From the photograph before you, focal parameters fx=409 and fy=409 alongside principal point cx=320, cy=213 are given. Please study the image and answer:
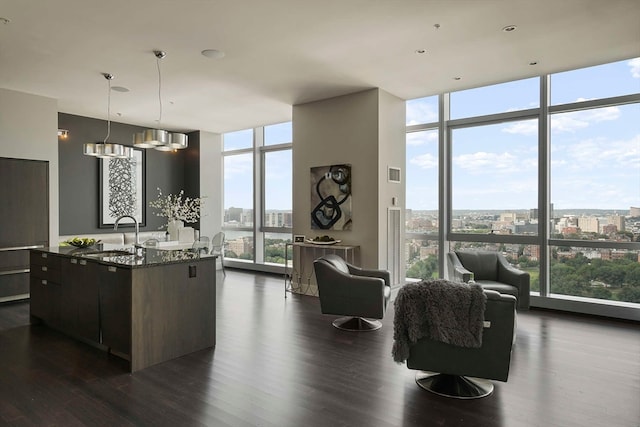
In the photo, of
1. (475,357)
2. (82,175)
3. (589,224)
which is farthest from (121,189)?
(589,224)

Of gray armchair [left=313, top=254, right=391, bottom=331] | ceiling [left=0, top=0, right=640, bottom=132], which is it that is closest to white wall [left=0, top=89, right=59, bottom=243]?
ceiling [left=0, top=0, right=640, bottom=132]

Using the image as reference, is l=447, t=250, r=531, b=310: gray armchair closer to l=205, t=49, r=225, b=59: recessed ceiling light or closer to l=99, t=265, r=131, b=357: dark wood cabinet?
l=99, t=265, r=131, b=357: dark wood cabinet

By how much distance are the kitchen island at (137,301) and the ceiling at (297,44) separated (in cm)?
230

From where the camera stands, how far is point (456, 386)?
3.08 meters

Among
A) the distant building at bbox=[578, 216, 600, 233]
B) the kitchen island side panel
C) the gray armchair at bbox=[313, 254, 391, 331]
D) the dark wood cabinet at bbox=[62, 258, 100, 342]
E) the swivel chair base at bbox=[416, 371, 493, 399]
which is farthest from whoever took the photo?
the distant building at bbox=[578, 216, 600, 233]

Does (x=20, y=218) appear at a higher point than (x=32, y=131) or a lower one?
lower

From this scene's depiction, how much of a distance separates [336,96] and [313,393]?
15.4ft

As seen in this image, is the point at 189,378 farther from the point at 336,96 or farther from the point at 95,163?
the point at 95,163

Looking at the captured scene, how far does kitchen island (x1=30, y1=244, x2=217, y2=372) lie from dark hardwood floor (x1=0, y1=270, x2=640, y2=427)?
6.7 inches

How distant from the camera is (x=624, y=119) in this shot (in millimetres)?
5328

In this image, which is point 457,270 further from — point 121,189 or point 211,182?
point 121,189

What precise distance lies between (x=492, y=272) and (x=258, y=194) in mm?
5484

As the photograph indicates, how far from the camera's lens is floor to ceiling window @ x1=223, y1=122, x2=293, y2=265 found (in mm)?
8797

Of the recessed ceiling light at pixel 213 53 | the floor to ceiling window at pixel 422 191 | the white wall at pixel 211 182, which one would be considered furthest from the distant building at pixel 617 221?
the white wall at pixel 211 182
